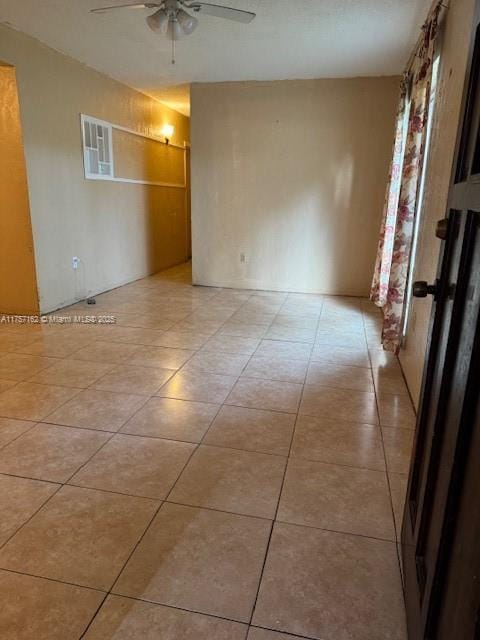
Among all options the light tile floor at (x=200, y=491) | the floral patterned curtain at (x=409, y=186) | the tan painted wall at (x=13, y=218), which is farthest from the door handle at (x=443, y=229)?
the tan painted wall at (x=13, y=218)

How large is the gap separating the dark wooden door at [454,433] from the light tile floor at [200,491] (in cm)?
31

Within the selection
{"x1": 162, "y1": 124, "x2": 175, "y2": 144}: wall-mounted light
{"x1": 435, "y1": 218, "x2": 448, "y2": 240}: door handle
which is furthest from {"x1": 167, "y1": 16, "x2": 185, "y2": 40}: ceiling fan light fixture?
{"x1": 162, "y1": 124, "x2": 175, "y2": 144}: wall-mounted light

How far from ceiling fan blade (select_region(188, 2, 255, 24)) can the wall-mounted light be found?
3875 millimetres

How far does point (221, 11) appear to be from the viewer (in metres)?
2.64

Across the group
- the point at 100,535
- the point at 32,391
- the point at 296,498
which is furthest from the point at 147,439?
the point at 32,391

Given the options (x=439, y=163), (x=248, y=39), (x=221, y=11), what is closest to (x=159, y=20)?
(x=221, y=11)

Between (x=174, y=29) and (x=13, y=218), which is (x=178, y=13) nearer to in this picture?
(x=174, y=29)

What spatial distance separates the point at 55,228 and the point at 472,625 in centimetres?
439

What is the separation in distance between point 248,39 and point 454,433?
378 cm

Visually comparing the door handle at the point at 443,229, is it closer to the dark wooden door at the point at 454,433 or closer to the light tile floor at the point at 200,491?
the dark wooden door at the point at 454,433

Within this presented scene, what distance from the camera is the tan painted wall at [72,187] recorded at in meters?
3.79

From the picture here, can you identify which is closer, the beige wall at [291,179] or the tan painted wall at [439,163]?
the tan painted wall at [439,163]

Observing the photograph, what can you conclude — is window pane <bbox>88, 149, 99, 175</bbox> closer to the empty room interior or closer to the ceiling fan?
the empty room interior

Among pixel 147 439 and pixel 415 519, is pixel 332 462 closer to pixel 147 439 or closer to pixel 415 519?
pixel 415 519
